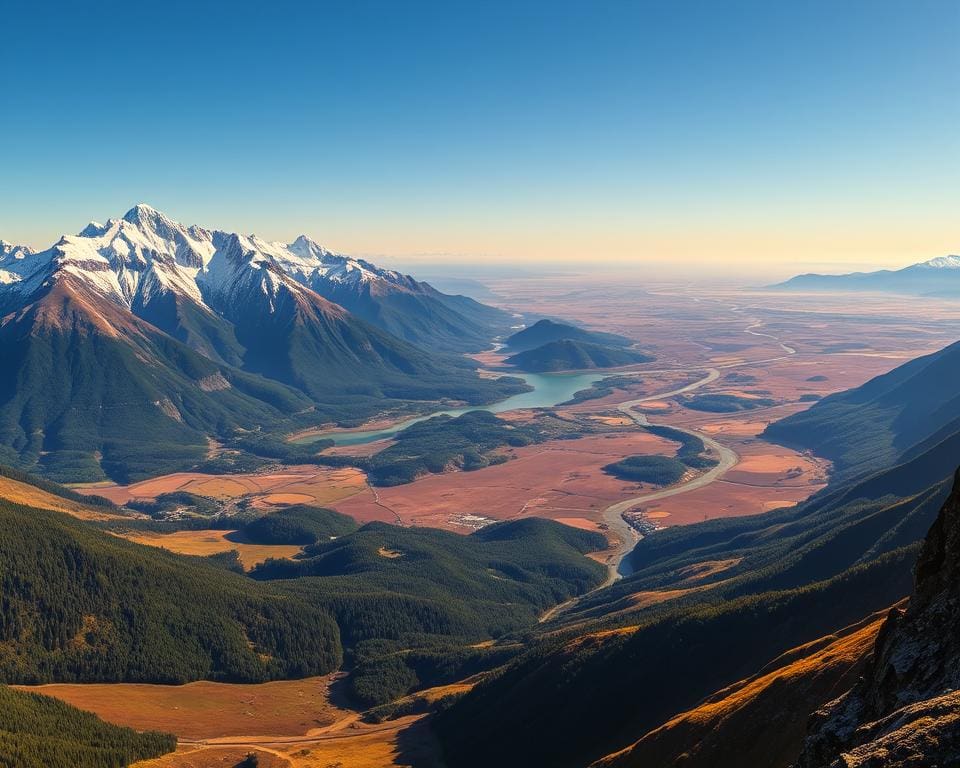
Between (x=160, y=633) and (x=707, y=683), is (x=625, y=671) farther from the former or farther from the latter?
(x=160, y=633)

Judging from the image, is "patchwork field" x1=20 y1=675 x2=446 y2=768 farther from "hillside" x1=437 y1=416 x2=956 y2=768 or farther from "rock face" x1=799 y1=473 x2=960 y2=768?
"rock face" x1=799 y1=473 x2=960 y2=768

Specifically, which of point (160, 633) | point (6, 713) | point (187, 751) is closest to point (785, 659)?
point (187, 751)

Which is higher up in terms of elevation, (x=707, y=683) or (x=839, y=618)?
(x=839, y=618)

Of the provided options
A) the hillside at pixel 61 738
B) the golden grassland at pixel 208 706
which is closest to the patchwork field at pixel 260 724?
the golden grassland at pixel 208 706

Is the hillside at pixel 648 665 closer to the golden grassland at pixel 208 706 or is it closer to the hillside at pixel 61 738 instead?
the golden grassland at pixel 208 706

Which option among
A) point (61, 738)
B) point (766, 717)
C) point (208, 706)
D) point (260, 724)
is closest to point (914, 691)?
point (766, 717)
